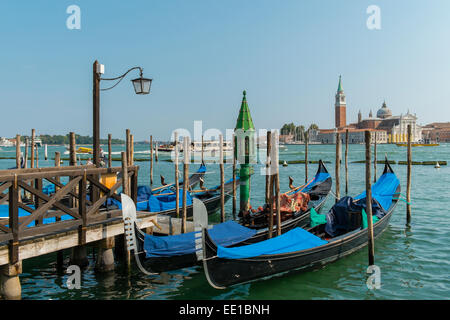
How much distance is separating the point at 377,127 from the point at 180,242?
380ft

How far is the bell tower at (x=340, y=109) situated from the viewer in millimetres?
115938

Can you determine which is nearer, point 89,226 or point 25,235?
point 25,235

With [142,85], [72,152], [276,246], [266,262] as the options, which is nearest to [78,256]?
[72,152]

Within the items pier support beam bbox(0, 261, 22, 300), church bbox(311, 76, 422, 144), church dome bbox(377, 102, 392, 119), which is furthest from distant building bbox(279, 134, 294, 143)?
pier support beam bbox(0, 261, 22, 300)

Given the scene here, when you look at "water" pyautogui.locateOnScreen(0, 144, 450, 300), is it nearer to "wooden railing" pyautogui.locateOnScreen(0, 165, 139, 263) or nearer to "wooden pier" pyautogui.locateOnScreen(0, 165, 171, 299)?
"wooden pier" pyautogui.locateOnScreen(0, 165, 171, 299)

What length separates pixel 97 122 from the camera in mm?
5828

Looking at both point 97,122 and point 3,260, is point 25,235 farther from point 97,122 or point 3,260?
point 97,122

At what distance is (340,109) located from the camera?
380ft

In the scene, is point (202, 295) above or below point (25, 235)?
below

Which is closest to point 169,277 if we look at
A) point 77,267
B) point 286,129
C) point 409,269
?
point 77,267

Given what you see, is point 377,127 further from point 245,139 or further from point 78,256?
point 78,256
